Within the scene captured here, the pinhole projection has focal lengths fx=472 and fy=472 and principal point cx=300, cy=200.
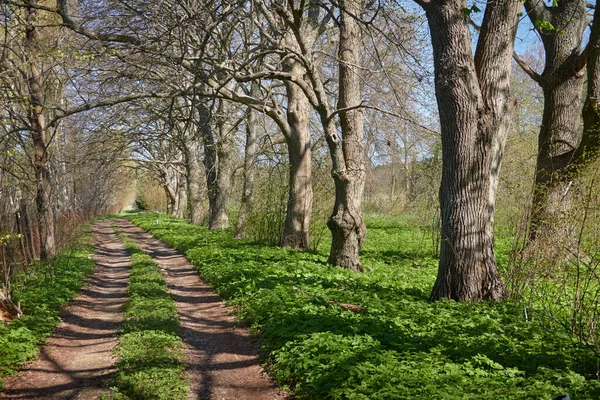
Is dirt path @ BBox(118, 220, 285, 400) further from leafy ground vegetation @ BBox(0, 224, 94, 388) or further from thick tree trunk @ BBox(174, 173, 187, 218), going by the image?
thick tree trunk @ BBox(174, 173, 187, 218)

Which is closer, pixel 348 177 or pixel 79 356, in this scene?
Answer: pixel 79 356

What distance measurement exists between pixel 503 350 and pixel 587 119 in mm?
6668

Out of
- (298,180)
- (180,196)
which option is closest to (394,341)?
(298,180)

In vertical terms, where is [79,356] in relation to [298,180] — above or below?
below

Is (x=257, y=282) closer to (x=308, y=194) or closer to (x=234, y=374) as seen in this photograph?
(x=234, y=374)

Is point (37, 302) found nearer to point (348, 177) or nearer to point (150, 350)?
point (150, 350)

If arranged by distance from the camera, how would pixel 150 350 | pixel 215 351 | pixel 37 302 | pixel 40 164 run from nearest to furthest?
pixel 150 350
pixel 215 351
pixel 37 302
pixel 40 164

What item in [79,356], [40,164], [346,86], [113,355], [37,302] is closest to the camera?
[113,355]

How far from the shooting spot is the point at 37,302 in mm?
8367

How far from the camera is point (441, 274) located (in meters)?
7.14

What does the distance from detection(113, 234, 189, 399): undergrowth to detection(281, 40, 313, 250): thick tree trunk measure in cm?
398

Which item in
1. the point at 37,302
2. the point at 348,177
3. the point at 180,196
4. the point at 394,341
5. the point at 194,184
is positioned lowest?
the point at 37,302

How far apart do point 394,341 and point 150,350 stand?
3.05 metres

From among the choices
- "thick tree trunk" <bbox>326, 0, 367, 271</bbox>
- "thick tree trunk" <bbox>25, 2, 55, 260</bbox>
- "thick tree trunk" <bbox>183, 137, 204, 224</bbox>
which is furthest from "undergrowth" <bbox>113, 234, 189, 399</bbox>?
"thick tree trunk" <bbox>183, 137, 204, 224</bbox>
